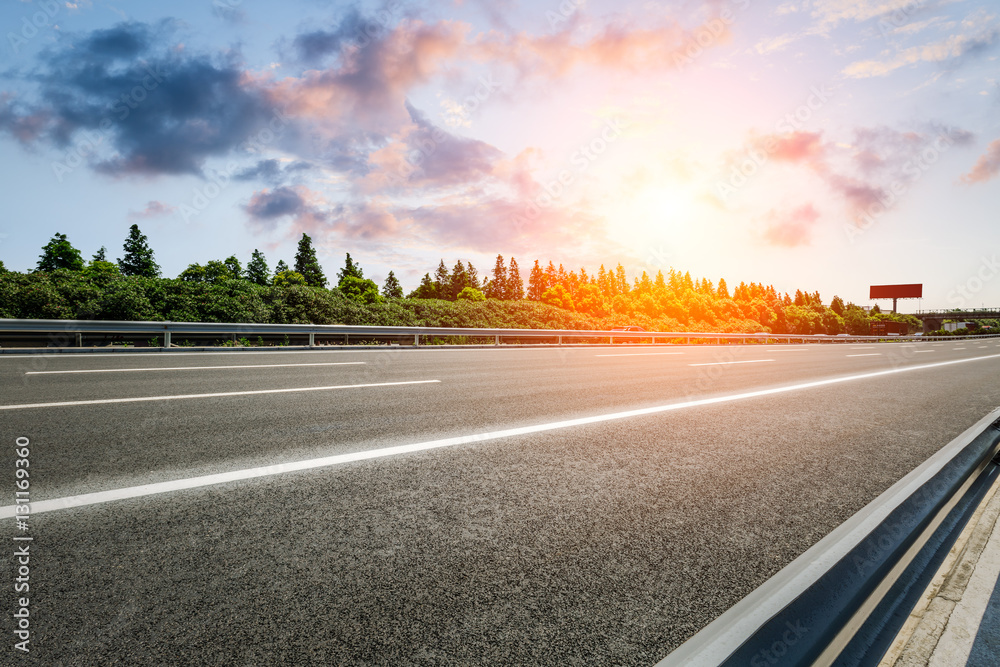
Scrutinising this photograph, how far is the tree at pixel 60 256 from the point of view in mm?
69562

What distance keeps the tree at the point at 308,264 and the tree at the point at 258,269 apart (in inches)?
315

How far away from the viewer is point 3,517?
94.3 inches

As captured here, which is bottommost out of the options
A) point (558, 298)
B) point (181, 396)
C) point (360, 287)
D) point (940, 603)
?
point (940, 603)

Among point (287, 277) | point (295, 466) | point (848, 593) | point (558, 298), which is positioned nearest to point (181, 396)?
point (295, 466)

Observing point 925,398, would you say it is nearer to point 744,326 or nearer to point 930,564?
point 930,564

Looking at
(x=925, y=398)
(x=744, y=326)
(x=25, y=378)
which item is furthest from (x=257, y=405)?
(x=744, y=326)

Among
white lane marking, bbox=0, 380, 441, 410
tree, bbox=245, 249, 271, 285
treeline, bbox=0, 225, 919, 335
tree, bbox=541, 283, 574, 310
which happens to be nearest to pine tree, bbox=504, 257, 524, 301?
treeline, bbox=0, 225, 919, 335

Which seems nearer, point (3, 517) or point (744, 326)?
point (3, 517)

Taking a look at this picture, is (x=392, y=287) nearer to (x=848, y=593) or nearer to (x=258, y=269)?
(x=258, y=269)

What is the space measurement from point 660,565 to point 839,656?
0.70m

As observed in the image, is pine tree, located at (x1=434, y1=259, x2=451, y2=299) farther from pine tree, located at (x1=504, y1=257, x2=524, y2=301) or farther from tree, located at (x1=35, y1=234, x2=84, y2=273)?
tree, located at (x1=35, y1=234, x2=84, y2=273)

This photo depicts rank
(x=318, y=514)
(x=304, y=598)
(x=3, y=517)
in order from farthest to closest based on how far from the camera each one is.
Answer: (x=318, y=514)
(x=3, y=517)
(x=304, y=598)

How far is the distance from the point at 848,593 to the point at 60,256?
3829 inches

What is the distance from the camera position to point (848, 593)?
Answer: 189cm
